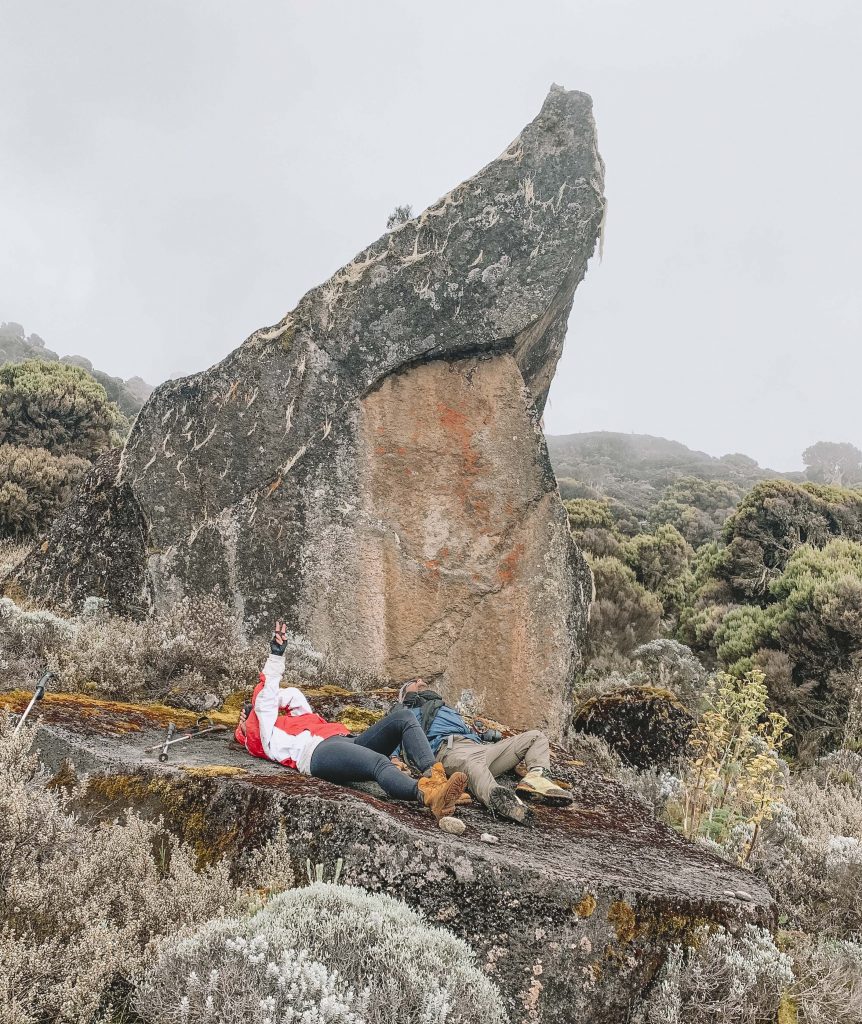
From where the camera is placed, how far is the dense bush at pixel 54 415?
1499cm

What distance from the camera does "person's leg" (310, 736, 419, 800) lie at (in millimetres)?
3727

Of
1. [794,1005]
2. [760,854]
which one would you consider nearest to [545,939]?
[794,1005]

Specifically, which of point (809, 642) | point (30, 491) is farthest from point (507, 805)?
point (30, 491)

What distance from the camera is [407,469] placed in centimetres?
756

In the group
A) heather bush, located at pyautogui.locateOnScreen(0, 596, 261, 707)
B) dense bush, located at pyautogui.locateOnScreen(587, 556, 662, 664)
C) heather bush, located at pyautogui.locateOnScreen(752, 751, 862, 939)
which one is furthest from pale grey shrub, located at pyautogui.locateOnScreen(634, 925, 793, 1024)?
dense bush, located at pyautogui.locateOnScreen(587, 556, 662, 664)

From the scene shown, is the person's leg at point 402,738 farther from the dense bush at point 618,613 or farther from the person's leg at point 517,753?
the dense bush at point 618,613

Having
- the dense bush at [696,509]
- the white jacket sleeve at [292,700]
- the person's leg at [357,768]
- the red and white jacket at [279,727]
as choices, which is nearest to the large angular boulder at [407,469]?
the white jacket sleeve at [292,700]

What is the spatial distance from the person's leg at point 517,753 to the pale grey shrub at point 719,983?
63.4 inches

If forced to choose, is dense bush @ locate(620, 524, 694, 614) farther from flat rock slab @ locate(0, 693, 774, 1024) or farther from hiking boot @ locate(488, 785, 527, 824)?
flat rock slab @ locate(0, 693, 774, 1024)

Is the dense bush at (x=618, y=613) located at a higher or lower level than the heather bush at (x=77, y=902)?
higher

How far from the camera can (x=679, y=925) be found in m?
2.97

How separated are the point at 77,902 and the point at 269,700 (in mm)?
1841

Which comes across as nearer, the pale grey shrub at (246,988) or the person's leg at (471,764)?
the pale grey shrub at (246,988)

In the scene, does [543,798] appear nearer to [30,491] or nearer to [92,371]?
[30,491]
